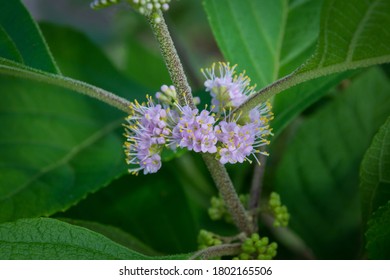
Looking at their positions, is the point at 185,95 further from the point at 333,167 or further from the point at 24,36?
the point at 333,167

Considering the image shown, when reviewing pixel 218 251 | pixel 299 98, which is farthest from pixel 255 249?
pixel 299 98

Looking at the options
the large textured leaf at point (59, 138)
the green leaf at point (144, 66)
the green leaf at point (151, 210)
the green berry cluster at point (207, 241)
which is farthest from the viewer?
the green leaf at point (144, 66)

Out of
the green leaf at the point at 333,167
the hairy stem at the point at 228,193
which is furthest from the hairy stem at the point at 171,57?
the green leaf at the point at 333,167

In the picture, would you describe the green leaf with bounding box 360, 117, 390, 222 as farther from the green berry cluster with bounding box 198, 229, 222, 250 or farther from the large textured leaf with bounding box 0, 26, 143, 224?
the large textured leaf with bounding box 0, 26, 143, 224

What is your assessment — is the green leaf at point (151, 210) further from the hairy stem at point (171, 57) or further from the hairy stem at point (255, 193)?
the hairy stem at point (171, 57)

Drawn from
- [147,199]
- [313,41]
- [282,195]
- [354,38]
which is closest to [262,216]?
[282,195]

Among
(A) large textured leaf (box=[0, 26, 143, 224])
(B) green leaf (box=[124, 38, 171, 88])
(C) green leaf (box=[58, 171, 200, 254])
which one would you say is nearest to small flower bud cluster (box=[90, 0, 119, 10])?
(A) large textured leaf (box=[0, 26, 143, 224])
